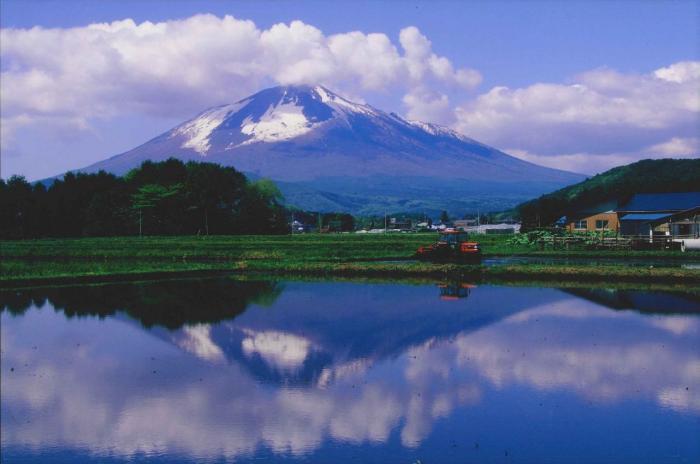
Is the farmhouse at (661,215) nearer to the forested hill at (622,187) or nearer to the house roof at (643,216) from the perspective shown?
the house roof at (643,216)

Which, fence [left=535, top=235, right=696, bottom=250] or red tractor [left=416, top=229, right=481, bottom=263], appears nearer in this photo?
red tractor [left=416, top=229, right=481, bottom=263]

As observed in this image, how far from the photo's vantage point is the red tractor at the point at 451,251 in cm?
3341

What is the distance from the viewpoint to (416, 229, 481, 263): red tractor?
33.4m

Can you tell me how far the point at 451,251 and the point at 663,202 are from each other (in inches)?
1235

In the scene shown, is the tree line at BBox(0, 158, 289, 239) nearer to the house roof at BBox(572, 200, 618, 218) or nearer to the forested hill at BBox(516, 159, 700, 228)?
the forested hill at BBox(516, 159, 700, 228)

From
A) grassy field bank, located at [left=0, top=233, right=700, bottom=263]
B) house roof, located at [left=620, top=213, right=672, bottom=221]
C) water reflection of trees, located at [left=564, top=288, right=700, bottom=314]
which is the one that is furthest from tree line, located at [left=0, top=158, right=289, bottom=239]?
water reflection of trees, located at [left=564, top=288, right=700, bottom=314]

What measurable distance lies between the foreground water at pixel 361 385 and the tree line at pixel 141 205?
5567cm

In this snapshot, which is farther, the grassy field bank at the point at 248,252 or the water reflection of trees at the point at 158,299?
the grassy field bank at the point at 248,252

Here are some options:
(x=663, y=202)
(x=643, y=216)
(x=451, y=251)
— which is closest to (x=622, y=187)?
(x=663, y=202)

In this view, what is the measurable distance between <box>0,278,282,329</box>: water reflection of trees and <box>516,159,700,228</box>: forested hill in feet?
163

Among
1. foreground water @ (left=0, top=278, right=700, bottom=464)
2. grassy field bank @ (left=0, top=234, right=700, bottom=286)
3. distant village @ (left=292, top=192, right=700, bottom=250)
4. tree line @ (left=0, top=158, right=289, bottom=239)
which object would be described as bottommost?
foreground water @ (left=0, top=278, right=700, bottom=464)

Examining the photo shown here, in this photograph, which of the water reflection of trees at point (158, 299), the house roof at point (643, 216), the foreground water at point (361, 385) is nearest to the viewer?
the foreground water at point (361, 385)

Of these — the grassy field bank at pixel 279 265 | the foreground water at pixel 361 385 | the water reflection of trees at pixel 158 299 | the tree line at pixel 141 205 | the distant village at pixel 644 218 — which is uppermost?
the tree line at pixel 141 205

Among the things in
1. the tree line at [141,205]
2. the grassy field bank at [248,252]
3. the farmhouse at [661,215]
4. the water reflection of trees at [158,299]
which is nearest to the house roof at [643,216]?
the farmhouse at [661,215]
